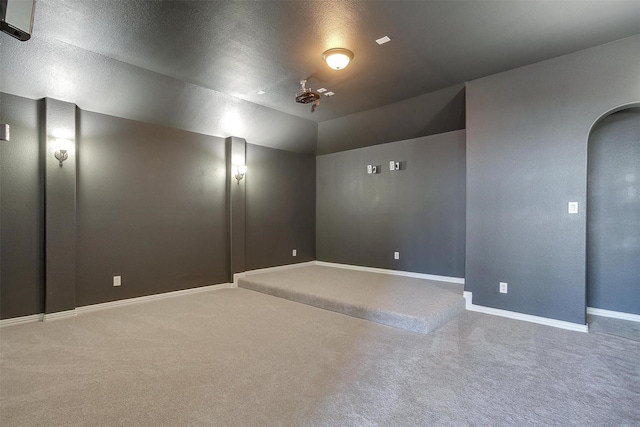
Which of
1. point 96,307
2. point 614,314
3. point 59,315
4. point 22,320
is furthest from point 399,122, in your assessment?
point 22,320

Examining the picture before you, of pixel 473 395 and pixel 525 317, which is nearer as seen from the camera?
pixel 473 395

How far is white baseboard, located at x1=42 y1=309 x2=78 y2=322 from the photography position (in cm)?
361

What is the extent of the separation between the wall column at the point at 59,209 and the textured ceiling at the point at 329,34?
979 mm

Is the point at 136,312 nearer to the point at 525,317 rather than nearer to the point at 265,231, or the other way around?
Answer: the point at 265,231

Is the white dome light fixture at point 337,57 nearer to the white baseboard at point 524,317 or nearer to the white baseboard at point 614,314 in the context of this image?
the white baseboard at point 524,317

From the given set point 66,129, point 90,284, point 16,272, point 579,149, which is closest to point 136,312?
point 90,284

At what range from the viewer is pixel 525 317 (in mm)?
3662

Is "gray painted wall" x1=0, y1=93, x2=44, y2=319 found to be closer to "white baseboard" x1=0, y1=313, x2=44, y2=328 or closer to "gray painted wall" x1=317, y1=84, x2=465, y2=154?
"white baseboard" x1=0, y1=313, x2=44, y2=328

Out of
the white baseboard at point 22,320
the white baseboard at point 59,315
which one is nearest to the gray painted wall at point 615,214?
the white baseboard at point 59,315

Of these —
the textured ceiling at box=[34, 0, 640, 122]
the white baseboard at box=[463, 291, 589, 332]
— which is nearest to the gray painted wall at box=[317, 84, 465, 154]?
the textured ceiling at box=[34, 0, 640, 122]

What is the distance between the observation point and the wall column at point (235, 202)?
5.42m

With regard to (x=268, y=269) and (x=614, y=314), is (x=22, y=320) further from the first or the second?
(x=614, y=314)

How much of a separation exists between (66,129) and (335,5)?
341 cm

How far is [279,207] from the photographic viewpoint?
634 cm
